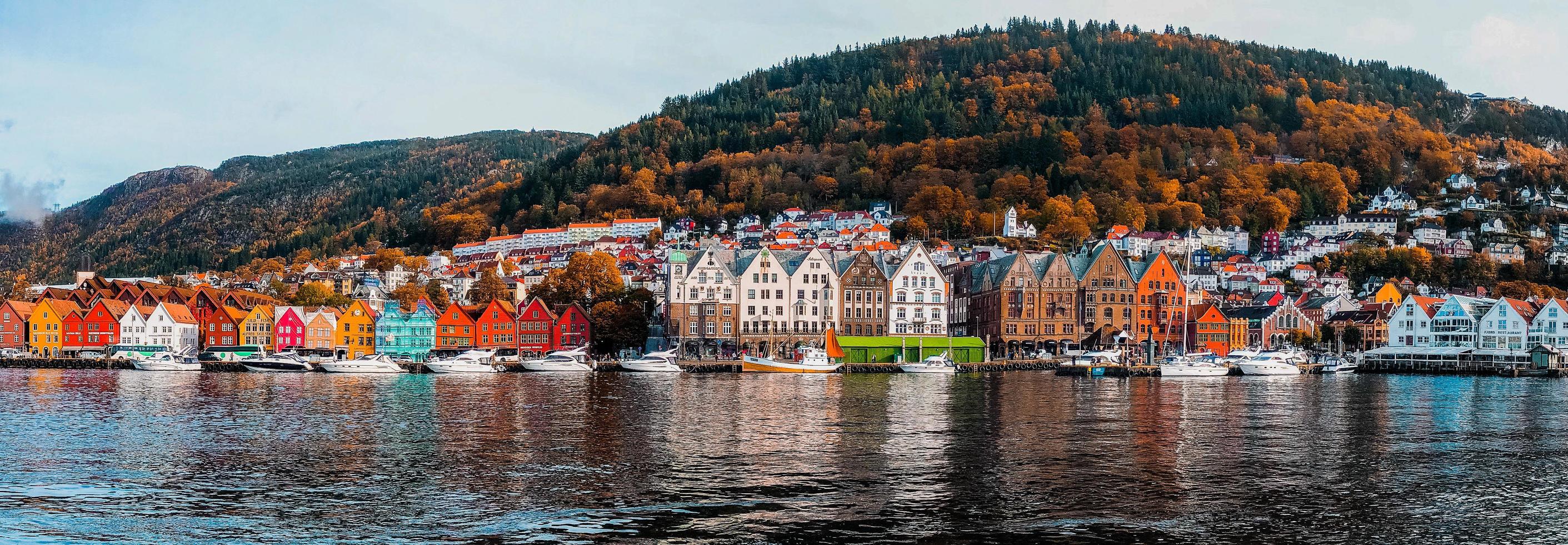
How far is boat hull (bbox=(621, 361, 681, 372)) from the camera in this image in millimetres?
82500

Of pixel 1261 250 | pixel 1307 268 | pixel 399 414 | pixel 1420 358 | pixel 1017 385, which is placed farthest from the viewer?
pixel 1261 250

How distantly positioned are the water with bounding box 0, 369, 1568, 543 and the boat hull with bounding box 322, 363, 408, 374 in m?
30.2

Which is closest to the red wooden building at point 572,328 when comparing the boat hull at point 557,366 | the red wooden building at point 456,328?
the red wooden building at point 456,328

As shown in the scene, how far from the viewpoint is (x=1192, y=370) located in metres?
78.4

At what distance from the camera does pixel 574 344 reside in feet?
335

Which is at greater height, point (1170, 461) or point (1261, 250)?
point (1261, 250)

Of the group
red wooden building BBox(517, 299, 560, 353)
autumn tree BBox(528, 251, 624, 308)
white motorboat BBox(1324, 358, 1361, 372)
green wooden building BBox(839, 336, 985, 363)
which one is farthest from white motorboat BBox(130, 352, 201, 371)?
white motorboat BBox(1324, 358, 1361, 372)

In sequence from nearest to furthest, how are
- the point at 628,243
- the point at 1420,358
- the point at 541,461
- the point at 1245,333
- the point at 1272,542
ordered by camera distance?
the point at 1272,542, the point at 541,461, the point at 1420,358, the point at 1245,333, the point at 628,243

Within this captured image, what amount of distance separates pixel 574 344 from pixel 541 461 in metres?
71.4

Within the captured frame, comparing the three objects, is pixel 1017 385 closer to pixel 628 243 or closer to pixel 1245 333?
pixel 1245 333

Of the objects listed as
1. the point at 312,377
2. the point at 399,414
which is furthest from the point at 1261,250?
the point at 399,414

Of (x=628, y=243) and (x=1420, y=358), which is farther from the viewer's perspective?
(x=628, y=243)

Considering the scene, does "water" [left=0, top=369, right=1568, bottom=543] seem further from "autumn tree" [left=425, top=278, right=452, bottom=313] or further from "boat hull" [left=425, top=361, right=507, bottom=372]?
"autumn tree" [left=425, top=278, right=452, bottom=313]

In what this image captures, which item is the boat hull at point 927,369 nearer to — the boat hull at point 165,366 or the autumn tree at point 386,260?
the boat hull at point 165,366
